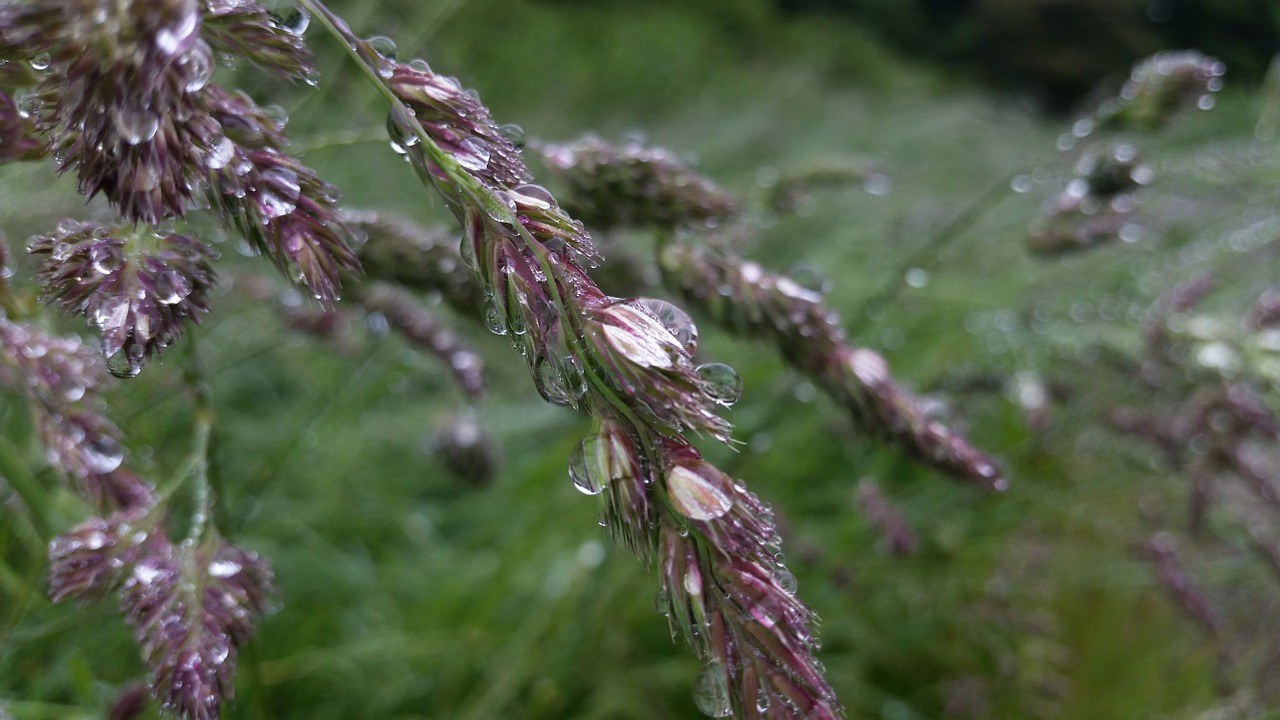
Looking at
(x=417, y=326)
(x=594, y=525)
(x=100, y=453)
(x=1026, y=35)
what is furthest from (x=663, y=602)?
(x=1026, y=35)

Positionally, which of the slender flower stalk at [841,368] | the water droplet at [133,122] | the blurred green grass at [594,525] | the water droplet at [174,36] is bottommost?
the blurred green grass at [594,525]

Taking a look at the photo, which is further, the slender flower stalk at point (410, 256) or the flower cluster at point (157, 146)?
the slender flower stalk at point (410, 256)

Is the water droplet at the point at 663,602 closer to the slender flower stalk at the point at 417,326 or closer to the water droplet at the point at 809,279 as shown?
the water droplet at the point at 809,279

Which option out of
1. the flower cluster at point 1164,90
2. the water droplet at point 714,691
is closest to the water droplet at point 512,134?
the water droplet at point 714,691

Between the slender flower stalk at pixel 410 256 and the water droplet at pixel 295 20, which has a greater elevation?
the water droplet at pixel 295 20

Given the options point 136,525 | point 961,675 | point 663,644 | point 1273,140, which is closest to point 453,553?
point 663,644

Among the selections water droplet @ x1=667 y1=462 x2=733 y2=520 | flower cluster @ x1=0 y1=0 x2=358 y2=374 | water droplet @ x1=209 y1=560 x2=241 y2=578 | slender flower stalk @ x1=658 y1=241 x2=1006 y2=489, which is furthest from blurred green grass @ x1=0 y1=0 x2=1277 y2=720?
water droplet @ x1=667 y1=462 x2=733 y2=520

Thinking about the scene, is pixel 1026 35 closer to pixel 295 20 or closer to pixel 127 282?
pixel 295 20

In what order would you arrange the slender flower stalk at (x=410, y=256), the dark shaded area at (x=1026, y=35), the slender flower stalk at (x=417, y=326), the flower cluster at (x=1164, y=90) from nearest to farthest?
the slender flower stalk at (x=410, y=256), the slender flower stalk at (x=417, y=326), the flower cluster at (x=1164, y=90), the dark shaded area at (x=1026, y=35)
